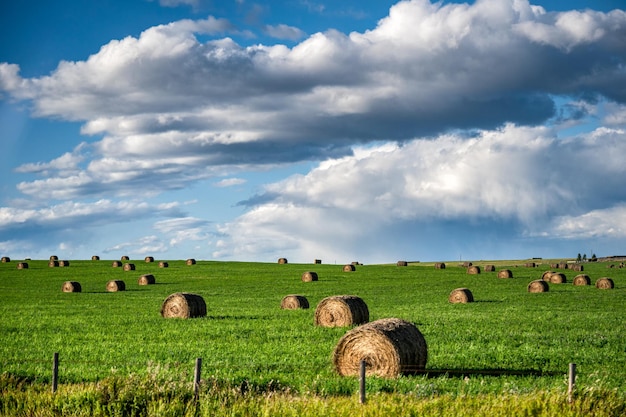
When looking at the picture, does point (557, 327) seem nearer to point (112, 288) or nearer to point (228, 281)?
point (112, 288)

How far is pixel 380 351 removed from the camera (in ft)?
69.9

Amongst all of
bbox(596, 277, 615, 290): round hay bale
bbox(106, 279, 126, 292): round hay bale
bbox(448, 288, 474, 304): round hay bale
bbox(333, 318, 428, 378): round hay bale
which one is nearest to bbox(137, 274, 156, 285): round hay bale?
bbox(106, 279, 126, 292): round hay bale

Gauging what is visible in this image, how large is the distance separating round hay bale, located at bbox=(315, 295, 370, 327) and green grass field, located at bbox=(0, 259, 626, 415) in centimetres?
129

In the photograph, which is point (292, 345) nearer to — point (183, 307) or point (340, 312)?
point (340, 312)

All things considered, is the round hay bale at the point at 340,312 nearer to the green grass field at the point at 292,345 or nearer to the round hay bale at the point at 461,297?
the green grass field at the point at 292,345

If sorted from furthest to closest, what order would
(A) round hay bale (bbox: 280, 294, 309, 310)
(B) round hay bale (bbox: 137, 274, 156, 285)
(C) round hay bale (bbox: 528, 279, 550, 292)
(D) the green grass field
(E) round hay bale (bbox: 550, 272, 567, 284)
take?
(E) round hay bale (bbox: 550, 272, 567, 284)
(B) round hay bale (bbox: 137, 274, 156, 285)
(C) round hay bale (bbox: 528, 279, 550, 292)
(A) round hay bale (bbox: 280, 294, 309, 310)
(D) the green grass field

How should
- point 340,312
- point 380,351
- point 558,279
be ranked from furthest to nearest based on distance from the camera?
point 558,279
point 340,312
point 380,351

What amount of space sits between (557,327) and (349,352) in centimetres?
1653

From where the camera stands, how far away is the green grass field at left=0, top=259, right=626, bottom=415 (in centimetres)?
1872

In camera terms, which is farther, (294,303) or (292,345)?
(294,303)

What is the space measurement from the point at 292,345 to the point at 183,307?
42.8ft

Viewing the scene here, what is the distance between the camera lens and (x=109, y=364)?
76.2ft

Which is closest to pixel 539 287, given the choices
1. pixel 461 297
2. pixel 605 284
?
pixel 605 284

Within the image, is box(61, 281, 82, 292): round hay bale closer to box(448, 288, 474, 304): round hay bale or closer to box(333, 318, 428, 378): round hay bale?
box(448, 288, 474, 304): round hay bale
